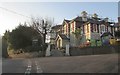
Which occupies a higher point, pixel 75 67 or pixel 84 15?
pixel 84 15

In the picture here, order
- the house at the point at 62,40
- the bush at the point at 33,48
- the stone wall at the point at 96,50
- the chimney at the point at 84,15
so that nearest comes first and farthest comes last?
the stone wall at the point at 96,50, the bush at the point at 33,48, the house at the point at 62,40, the chimney at the point at 84,15

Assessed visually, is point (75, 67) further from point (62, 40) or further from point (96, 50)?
point (62, 40)

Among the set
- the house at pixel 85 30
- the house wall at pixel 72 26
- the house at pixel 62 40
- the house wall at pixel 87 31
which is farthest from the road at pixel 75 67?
the house wall at pixel 72 26

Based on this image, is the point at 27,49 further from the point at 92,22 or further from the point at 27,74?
the point at 27,74

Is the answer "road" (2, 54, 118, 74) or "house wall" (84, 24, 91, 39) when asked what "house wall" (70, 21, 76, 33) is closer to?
"house wall" (84, 24, 91, 39)

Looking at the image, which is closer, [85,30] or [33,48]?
[33,48]

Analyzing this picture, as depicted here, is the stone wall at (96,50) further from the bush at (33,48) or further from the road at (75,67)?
the road at (75,67)

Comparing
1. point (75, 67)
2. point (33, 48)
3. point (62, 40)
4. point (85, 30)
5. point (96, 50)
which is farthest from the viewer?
point (62, 40)

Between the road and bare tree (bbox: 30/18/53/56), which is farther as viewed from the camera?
bare tree (bbox: 30/18/53/56)

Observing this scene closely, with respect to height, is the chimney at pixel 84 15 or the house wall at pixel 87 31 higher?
the chimney at pixel 84 15

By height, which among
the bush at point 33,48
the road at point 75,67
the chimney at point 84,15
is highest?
the chimney at point 84,15

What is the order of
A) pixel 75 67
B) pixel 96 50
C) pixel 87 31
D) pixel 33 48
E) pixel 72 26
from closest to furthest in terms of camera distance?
pixel 75 67 < pixel 96 50 < pixel 33 48 < pixel 87 31 < pixel 72 26

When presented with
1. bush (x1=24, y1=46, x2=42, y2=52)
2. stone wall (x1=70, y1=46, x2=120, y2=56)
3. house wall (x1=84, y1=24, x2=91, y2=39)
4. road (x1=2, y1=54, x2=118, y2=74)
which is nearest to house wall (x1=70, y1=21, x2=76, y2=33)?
house wall (x1=84, y1=24, x2=91, y2=39)

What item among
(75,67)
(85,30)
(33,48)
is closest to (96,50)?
(33,48)
